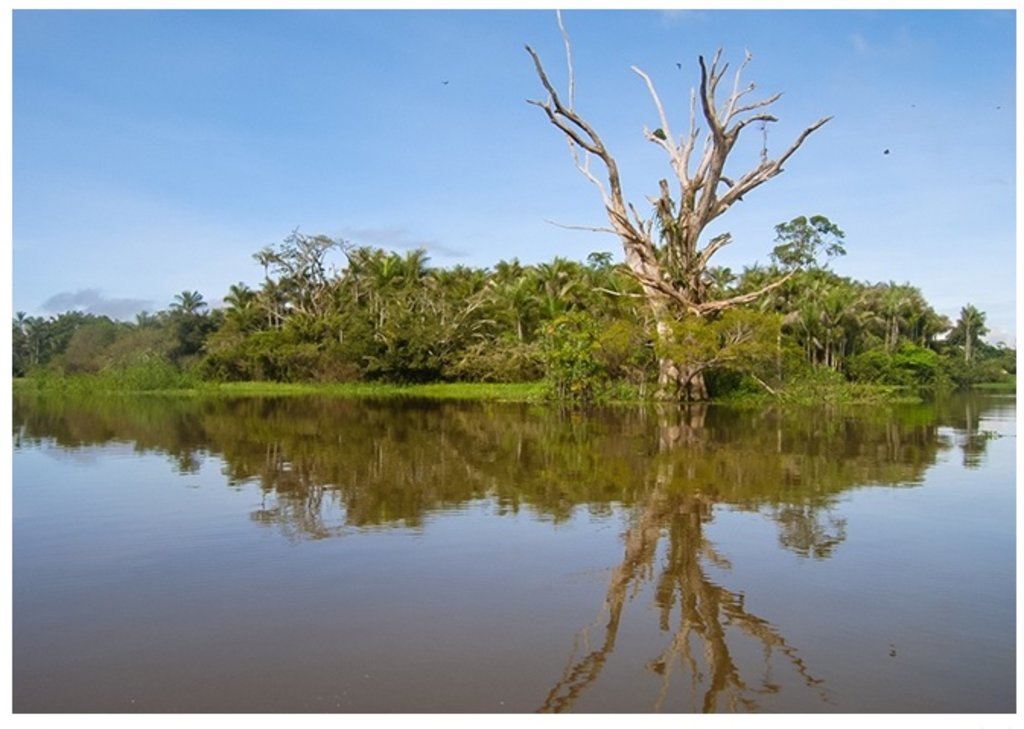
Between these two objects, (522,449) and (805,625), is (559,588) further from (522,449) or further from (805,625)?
(522,449)

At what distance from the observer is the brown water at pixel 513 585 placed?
3969mm

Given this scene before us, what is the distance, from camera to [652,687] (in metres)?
3.97

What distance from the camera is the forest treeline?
30906mm

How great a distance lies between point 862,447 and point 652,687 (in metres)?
10.9

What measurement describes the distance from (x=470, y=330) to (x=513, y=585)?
33682 millimetres

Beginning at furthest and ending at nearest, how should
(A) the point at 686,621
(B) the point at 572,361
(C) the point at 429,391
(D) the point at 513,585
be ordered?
(C) the point at 429,391 → (B) the point at 572,361 → (D) the point at 513,585 → (A) the point at 686,621

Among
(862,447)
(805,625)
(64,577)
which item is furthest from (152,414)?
(805,625)

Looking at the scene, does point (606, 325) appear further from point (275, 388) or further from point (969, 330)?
point (969, 330)

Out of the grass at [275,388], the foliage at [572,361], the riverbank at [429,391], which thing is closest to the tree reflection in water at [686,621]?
the foliage at [572,361]

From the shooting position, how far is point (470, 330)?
39.1 meters

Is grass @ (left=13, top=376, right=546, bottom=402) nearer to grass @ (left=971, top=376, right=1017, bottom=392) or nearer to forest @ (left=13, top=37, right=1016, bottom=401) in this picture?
forest @ (left=13, top=37, right=1016, bottom=401)

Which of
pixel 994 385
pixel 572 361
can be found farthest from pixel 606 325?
pixel 994 385

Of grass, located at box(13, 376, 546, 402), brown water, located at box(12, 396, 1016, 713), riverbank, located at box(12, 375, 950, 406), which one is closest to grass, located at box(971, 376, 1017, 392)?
riverbank, located at box(12, 375, 950, 406)

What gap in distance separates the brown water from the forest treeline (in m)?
18.0
